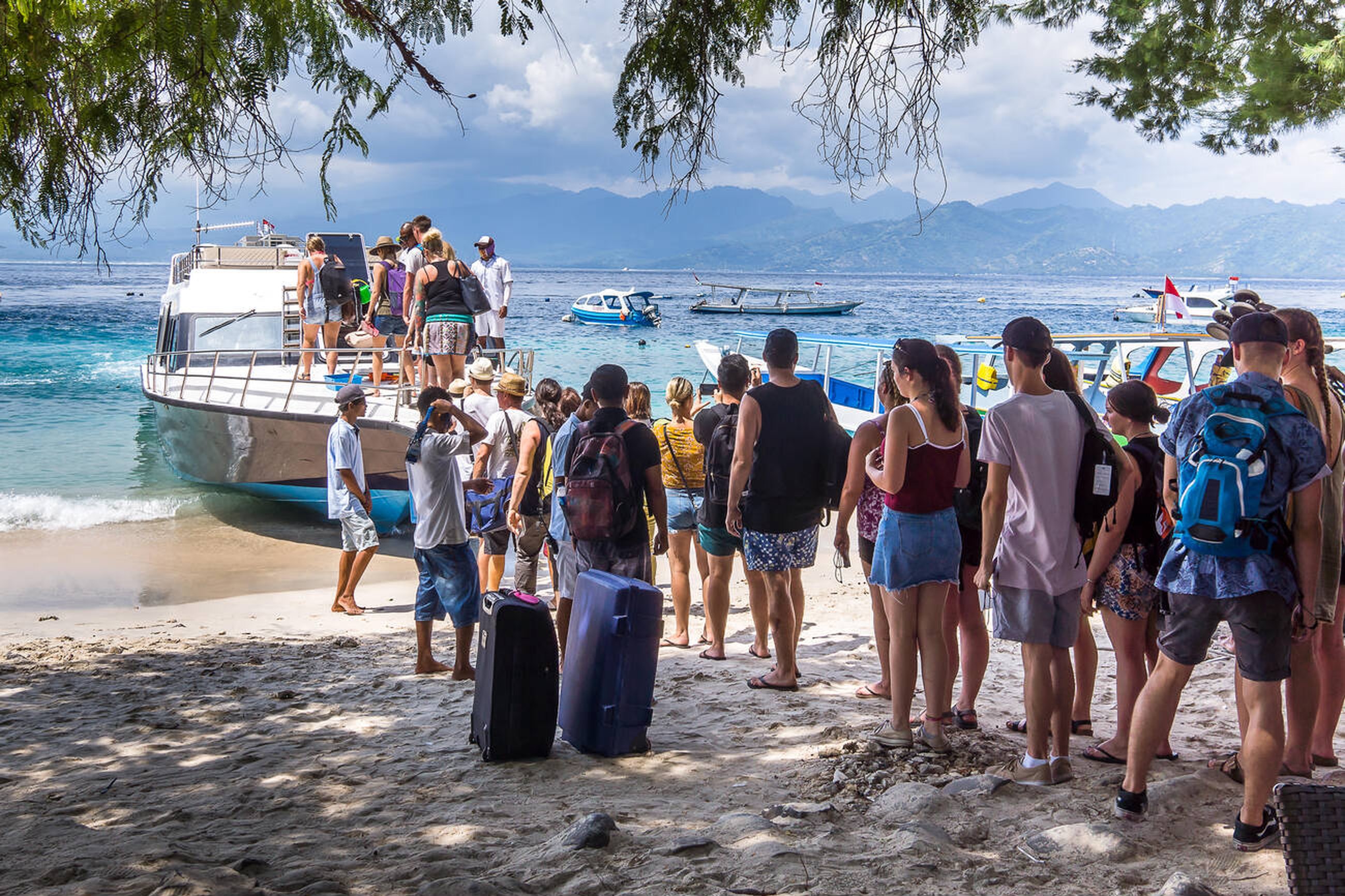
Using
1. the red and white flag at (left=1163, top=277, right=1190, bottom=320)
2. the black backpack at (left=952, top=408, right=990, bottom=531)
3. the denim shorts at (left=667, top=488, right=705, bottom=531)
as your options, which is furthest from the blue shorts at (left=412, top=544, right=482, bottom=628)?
the red and white flag at (left=1163, top=277, right=1190, bottom=320)

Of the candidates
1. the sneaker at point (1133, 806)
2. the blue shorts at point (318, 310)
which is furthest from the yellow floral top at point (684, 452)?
the blue shorts at point (318, 310)

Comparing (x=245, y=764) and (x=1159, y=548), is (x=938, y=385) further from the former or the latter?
(x=245, y=764)

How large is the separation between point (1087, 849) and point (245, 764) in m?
3.36

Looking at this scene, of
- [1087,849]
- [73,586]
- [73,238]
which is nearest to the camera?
[1087,849]

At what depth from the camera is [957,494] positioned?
4.50 metres

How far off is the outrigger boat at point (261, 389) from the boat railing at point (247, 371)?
1.0 inches

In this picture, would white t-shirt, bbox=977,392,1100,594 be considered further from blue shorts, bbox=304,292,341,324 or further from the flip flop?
blue shorts, bbox=304,292,341,324

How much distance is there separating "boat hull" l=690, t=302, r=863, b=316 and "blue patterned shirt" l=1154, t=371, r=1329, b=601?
62.1m

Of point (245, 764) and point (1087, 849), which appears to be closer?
point (1087, 849)

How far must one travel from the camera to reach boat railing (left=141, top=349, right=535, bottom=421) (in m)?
10.7

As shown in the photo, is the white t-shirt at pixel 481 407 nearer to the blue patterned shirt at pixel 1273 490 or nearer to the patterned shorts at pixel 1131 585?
A: the patterned shorts at pixel 1131 585

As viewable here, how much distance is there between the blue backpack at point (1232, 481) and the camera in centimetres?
307

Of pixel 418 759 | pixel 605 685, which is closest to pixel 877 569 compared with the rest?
pixel 605 685

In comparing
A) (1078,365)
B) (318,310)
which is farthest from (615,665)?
(318,310)
